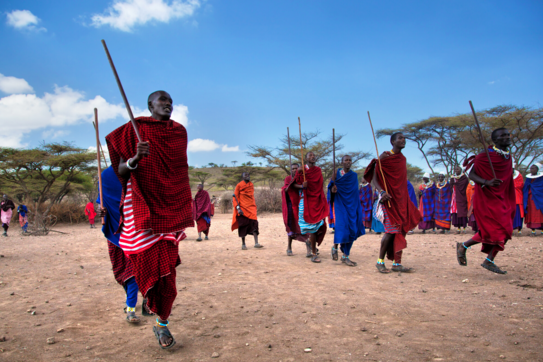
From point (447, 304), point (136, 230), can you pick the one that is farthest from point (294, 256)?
point (136, 230)

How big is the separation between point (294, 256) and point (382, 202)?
2677 mm

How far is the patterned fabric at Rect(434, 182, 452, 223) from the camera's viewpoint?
1175 centimetres

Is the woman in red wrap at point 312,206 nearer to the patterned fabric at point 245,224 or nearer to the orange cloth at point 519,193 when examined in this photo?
the patterned fabric at point 245,224

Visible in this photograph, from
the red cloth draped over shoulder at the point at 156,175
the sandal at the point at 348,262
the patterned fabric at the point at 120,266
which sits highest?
the red cloth draped over shoulder at the point at 156,175

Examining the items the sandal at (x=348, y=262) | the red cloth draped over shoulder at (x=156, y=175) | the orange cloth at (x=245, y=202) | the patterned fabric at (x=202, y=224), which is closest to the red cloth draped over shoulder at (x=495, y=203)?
the sandal at (x=348, y=262)

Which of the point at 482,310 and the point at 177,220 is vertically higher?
the point at 177,220

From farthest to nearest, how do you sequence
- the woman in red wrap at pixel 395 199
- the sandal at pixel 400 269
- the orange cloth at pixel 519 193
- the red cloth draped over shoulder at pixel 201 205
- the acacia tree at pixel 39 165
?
the acacia tree at pixel 39 165 → the red cloth draped over shoulder at pixel 201 205 → the orange cloth at pixel 519 193 → the sandal at pixel 400 269 → the woman in red wrap at pixel 395 199

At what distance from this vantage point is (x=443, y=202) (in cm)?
1179

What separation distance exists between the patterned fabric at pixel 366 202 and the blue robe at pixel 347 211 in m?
5.56

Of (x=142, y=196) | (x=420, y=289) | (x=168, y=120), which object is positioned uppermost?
(x=168, y=120)

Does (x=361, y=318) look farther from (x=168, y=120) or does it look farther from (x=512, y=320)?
(x=168, y=120)

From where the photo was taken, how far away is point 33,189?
23031 millimetres

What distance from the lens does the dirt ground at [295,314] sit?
2812 millimetres

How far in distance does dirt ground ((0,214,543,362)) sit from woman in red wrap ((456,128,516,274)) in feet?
1.76
